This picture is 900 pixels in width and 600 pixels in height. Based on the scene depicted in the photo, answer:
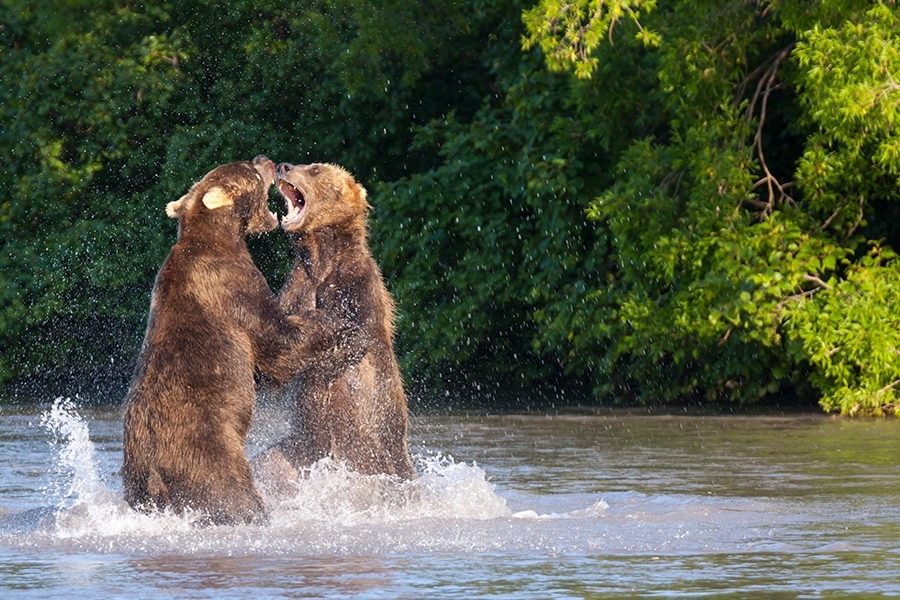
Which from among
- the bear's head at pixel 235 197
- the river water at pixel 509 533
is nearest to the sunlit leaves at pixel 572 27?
the river water at pixel 509 533

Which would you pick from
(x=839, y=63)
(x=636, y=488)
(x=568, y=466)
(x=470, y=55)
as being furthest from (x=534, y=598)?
(x=470, y=55)

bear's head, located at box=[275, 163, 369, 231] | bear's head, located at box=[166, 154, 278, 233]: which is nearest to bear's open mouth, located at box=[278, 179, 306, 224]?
bear's head, located at box=[275, 163, 369, 231]

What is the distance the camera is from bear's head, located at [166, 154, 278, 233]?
7609mm

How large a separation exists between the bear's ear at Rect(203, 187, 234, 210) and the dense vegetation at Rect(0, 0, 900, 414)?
5608mm

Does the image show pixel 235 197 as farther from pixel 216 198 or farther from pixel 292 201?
pixel 292 201

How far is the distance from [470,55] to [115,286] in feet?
15.2

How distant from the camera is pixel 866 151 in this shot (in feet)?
42.2

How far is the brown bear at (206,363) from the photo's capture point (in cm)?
692

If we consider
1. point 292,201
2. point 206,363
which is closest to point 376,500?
point 206,363

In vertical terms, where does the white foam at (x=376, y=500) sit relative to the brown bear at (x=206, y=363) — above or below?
below

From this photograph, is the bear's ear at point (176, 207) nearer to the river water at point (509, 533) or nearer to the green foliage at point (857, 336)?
the river water at point (509, 533)

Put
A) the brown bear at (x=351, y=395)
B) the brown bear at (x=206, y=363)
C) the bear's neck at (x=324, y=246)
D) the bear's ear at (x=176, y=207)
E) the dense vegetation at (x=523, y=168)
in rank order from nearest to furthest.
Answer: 1. the brown bear at (x=206, y=363)
2. the bear's ear at (x=176, y=207)
3. the brown bear at (x=351, y=395)
4. the bear's neck at (x=324, y=246)
5. the dense vegetation at (x=523, y=168)

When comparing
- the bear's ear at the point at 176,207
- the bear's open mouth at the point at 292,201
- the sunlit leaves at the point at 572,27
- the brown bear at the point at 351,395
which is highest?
the sunlit leaves at the point at 572,27

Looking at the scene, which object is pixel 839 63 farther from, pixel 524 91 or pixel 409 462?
pixel 409 462
